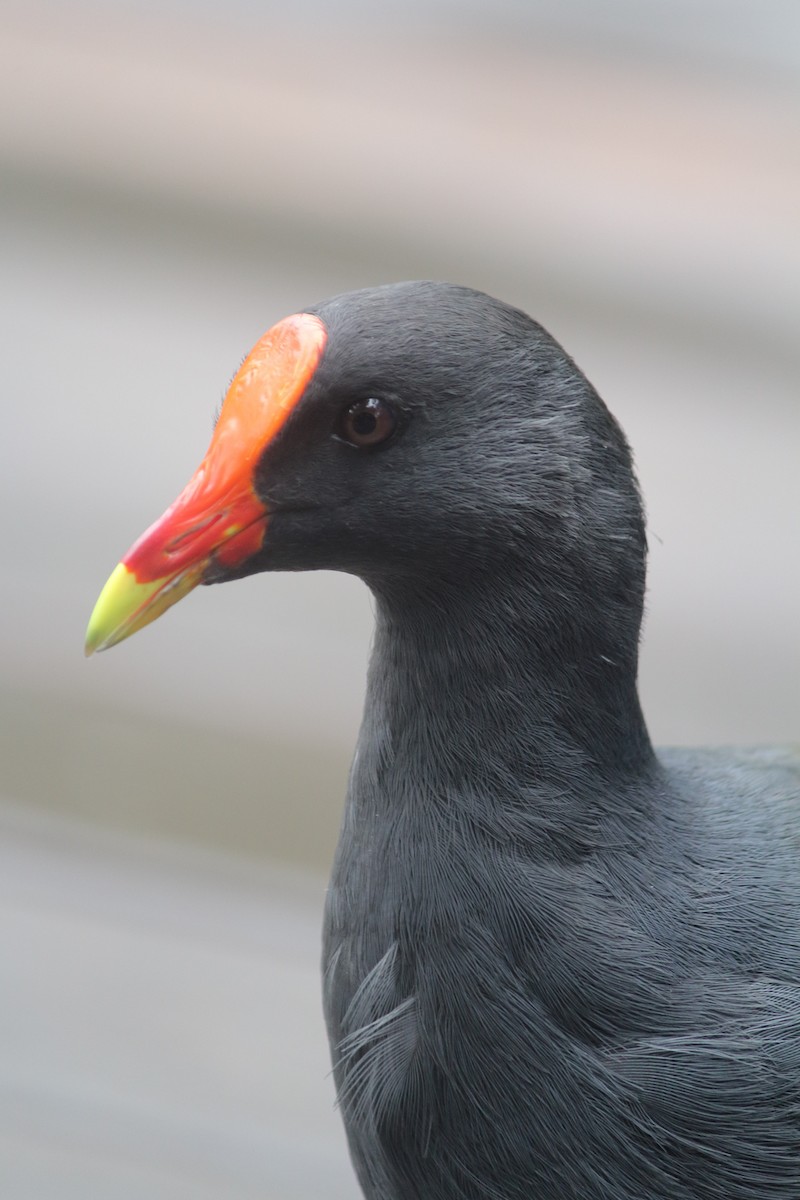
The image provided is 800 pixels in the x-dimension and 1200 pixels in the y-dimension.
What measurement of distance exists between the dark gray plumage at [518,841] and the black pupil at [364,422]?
0.04ft

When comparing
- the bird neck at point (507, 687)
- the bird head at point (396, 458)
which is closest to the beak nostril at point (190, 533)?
the bird head at point (396, 458)

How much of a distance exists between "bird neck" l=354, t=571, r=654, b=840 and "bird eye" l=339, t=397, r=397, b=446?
9 centimetres

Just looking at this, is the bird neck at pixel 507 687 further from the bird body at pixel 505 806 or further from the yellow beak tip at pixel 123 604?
the yellow beak tip at pixel 123 604

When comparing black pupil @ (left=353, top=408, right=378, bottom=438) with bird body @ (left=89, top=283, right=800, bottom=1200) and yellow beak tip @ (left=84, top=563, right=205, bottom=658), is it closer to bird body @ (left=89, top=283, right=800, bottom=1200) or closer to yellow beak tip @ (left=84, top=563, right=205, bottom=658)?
bird body @ (left=89, top=283, right=800, bottom=1200)

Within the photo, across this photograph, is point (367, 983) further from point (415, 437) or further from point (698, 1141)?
point (415, 437)

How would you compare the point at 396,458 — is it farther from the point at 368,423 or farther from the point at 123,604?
the point at 123,604

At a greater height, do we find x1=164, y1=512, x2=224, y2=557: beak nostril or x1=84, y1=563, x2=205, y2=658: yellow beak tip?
x1=164, y1=512, x2=224, y2=557: beak nostril

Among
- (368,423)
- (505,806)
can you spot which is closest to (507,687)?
(505,806)

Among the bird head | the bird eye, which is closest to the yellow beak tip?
the bird head

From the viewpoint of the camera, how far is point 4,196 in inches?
107

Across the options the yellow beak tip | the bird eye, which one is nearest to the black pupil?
the bird eye

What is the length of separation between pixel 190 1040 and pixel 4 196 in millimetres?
1631

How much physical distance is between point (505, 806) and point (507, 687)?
0.07 meters

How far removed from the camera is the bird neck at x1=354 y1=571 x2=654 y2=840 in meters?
0.83
